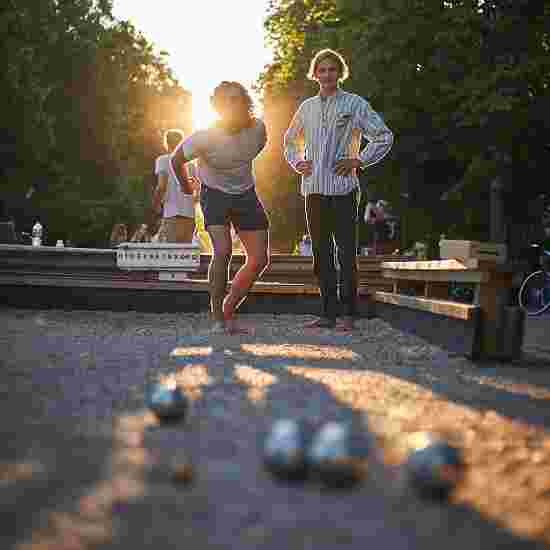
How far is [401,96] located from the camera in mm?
22656

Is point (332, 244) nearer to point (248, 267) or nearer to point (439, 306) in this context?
point (248, 267)

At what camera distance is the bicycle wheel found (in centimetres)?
1677

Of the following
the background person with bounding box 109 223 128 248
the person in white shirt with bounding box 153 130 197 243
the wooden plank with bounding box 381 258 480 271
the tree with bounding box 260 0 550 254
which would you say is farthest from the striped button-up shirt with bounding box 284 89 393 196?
the background person with bounding box 109 223 128 248

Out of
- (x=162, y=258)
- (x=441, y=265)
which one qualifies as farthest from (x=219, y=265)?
(x=162, y=258)

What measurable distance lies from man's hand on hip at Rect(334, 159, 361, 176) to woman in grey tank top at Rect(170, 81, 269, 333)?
66 cm

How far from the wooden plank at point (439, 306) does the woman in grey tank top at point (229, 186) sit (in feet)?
3.93

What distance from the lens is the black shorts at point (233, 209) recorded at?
834 centimetres

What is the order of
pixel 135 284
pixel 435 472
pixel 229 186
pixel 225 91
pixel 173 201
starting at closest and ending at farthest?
pixel 435 472 → pixel 225 91 → pixel 229 186 → pixel 135 284 → pixel 173 201

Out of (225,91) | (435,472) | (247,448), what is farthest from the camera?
Answer: (225,91)

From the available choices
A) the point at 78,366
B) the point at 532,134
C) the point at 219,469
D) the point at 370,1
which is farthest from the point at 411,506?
the point at 370,1

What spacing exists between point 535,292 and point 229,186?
992 cm

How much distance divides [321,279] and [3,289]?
4.81 m

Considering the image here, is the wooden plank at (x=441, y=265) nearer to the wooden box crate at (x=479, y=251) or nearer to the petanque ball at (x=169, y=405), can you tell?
the wooden box crate at (x=479, y=251)

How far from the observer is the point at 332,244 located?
8.85 m
